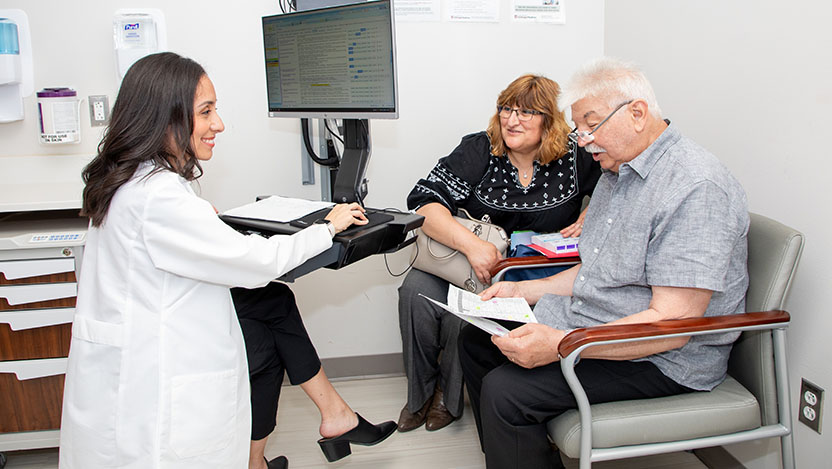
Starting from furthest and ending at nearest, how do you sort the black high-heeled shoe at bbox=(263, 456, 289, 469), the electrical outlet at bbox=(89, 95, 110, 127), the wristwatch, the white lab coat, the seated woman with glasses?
the electrical outlet at bbox=(89, 95, 110, 127) → the seated woman with glasses → the black high-heeled shoe at bbox=(263, 456, 289, 469) → the wristwatch → the white lab coat

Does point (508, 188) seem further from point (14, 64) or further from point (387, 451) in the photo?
point (14, 64)

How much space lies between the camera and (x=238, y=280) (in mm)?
1330

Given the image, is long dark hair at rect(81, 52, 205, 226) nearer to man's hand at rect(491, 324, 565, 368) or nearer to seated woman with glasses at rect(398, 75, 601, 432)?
Result: man's hand at rect(491, 324, 565, 368)

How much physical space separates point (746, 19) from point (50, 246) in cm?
209

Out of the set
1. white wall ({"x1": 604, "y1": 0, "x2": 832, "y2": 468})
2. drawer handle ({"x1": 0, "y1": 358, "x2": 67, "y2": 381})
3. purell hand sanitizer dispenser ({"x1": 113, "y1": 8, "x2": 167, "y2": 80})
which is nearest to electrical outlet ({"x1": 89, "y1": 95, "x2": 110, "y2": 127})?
purell hand sanitizer dispenser ({"x1": 113, "y1": 8, "x2": 167, "y2": 80})

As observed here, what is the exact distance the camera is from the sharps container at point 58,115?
87.6 inches

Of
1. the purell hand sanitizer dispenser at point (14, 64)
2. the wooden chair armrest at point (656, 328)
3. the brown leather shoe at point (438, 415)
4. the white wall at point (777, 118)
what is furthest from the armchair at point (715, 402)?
the purell hand sanitizer dispenser at point (14, 64)

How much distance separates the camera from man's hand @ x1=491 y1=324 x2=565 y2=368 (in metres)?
1.44

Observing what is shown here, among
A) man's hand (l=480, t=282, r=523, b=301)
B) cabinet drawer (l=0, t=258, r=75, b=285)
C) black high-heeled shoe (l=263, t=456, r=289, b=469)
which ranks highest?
cabinet drawer (l=0, t=258, r=75, b=285)

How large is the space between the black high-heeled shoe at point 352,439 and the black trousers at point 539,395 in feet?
1.59

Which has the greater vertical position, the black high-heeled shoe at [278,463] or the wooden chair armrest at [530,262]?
the wooden chair armrest at [530,262]

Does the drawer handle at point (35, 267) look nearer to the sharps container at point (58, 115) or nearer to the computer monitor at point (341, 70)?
the sharps container at point (58, 115)

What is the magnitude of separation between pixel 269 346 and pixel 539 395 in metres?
0.76

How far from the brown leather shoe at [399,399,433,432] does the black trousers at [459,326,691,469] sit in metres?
0.75
